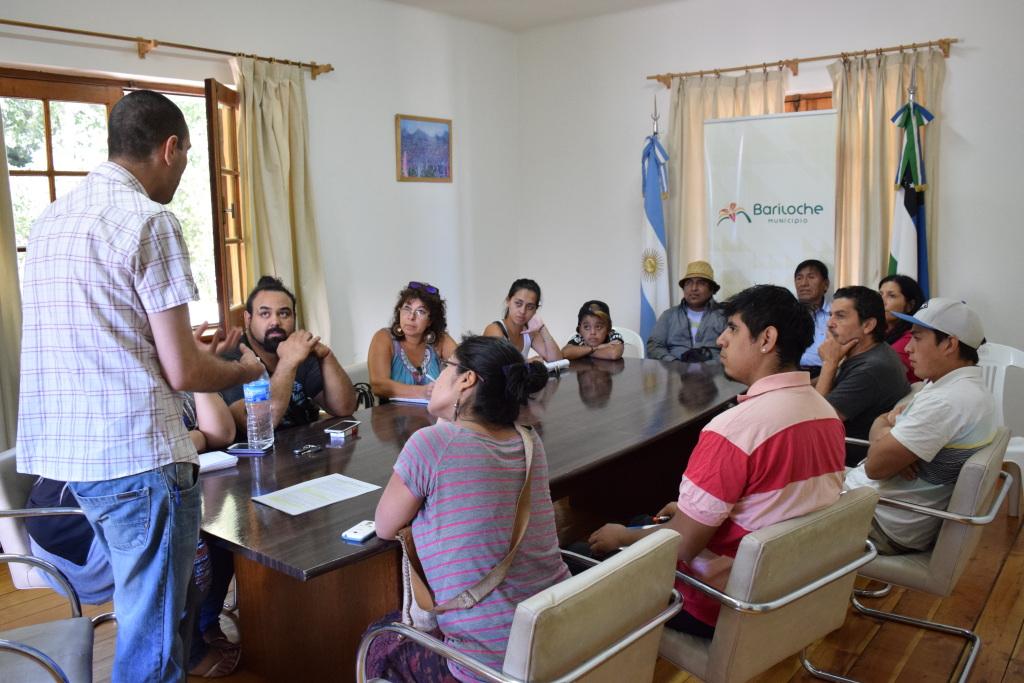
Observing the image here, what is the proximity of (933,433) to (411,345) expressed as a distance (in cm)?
211

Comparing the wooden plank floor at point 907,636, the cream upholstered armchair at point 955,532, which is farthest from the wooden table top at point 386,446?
the cream upholstered armchair at point 955,532

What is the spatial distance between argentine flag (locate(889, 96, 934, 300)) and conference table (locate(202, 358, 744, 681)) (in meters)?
1.89

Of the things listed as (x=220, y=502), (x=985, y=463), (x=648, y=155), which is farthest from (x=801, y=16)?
(x=220, y=502)

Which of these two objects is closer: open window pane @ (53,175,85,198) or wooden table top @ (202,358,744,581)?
wooden table top @ (202,358,744,581)

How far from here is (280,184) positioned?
16.1ft

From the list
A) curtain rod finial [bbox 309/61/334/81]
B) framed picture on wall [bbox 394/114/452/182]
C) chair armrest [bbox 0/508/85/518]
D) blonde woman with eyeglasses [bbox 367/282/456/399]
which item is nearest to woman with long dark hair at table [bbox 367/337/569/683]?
chair armrest [bbox 0/508/85/518]

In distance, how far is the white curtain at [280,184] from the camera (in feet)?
15.6

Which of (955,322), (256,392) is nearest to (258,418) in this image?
(256,392)

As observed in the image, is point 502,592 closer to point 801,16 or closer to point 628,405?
point 628,405

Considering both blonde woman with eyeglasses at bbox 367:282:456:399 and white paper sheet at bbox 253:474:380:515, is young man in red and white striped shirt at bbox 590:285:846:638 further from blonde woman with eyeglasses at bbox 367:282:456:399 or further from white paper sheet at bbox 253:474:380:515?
blonde woman with eyeglasses at bbox 367:282:456:399

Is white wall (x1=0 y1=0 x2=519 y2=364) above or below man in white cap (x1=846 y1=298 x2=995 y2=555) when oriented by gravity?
above

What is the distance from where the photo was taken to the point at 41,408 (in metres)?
1.66

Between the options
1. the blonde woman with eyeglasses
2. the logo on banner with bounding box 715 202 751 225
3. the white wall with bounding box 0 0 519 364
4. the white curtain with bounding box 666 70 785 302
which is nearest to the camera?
the blonde woman with eyeglasses

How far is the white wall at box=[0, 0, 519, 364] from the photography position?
4.38 metres
